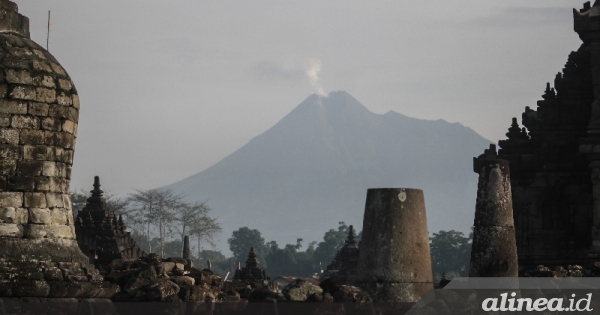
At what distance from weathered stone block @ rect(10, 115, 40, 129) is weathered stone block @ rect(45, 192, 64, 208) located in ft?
2.64

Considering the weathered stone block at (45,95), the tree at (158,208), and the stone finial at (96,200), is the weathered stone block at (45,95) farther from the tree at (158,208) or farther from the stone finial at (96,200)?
the tree at (158,208)

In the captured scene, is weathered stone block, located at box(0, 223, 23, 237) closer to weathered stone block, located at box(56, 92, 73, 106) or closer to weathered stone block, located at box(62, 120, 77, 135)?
weathered stone block, located at box(62, 120, 77, 135)

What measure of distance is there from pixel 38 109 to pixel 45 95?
0.21 meters

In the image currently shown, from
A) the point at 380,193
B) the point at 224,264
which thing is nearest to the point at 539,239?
the point at 380,193

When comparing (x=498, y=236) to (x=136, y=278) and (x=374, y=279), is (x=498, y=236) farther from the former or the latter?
(x=136, y=278)

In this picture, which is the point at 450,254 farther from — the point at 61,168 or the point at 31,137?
the point at 31,137

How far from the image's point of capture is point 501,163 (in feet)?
86.4

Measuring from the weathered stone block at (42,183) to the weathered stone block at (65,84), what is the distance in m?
A: 1.14

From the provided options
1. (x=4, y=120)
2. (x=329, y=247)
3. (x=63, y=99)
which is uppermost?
(x=329, y=247)

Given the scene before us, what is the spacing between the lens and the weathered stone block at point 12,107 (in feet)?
64.8

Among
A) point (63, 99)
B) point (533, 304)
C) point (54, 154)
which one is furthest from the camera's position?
point (533, 304)

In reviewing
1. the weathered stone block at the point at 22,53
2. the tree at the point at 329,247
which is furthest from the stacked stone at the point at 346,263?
the tree at the point at 329,247

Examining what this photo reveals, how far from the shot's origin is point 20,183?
781 inches

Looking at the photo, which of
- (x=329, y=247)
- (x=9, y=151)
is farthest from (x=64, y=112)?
(x=329, y=247)
